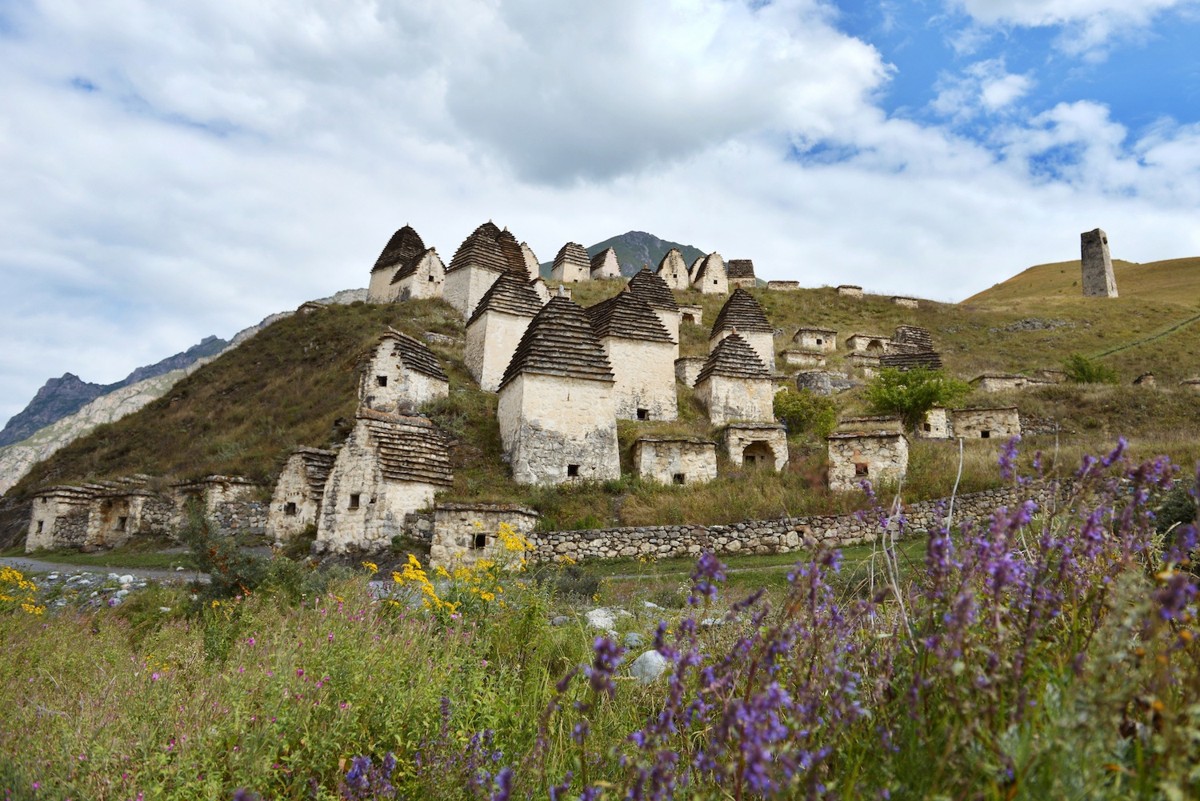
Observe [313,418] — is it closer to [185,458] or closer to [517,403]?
[185,458]

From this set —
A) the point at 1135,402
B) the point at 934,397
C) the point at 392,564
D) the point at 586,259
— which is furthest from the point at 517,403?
the point at 586,259

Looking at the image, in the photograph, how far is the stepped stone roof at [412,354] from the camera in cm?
2361

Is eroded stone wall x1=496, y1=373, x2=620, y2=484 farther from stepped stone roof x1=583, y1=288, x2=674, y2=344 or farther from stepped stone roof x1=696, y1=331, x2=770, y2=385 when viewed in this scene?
stepped stone roof x1=696, y1=331, x2=770, y2=385

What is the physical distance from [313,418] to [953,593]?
29.0 m

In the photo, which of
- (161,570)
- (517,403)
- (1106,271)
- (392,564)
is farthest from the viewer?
(1106,271)

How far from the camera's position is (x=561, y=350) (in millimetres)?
20969

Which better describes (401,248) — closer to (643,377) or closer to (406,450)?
(643,377)

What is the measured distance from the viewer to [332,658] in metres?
4.59

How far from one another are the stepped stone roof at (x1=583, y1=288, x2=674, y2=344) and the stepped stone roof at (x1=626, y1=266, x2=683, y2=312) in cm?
812

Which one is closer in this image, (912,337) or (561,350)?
(561,350)

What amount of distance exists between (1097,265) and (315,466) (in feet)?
253

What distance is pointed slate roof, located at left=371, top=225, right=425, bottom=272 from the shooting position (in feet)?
168

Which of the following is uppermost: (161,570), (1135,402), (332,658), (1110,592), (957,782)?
(1135,402)

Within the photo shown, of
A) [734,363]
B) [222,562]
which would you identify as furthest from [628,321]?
[222,562]
